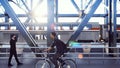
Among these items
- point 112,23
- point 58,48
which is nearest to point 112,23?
point 112,23

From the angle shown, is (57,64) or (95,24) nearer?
(57,64)

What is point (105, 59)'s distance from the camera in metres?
19.4

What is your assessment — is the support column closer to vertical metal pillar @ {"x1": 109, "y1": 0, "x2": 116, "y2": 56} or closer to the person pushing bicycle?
vertical metal pillar @ {"x1": 109, "y1": 0, "x2": 116, "y2": 56}

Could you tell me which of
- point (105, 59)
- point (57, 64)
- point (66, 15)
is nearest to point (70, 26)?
point (66, 15)

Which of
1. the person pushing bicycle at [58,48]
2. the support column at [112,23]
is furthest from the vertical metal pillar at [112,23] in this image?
the person pushing bicycle at [58,48]

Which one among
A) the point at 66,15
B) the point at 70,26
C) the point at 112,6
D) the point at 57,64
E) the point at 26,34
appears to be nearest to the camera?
the point at 57,64

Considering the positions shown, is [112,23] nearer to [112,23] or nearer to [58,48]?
[112,23]

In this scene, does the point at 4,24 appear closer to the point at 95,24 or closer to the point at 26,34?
the point at 95,24

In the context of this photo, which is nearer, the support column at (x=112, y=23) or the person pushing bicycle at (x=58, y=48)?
the person pushing bicycle at (x=58, y=48)

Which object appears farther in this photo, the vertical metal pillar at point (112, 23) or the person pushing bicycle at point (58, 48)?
the vertical metal pillar at point (112, 23)

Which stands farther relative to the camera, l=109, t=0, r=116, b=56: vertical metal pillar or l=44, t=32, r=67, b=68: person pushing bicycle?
l=109, t=0, r=116, b=56: vertical metal pillar

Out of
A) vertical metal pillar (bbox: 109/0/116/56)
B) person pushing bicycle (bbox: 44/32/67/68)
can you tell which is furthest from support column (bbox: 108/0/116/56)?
person pushing bicycle (bbox: 44/32/67/68)

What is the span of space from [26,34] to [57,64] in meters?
8.41

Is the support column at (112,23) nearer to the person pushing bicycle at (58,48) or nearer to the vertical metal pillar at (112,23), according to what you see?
the vertical metal pillar at (112,23)
